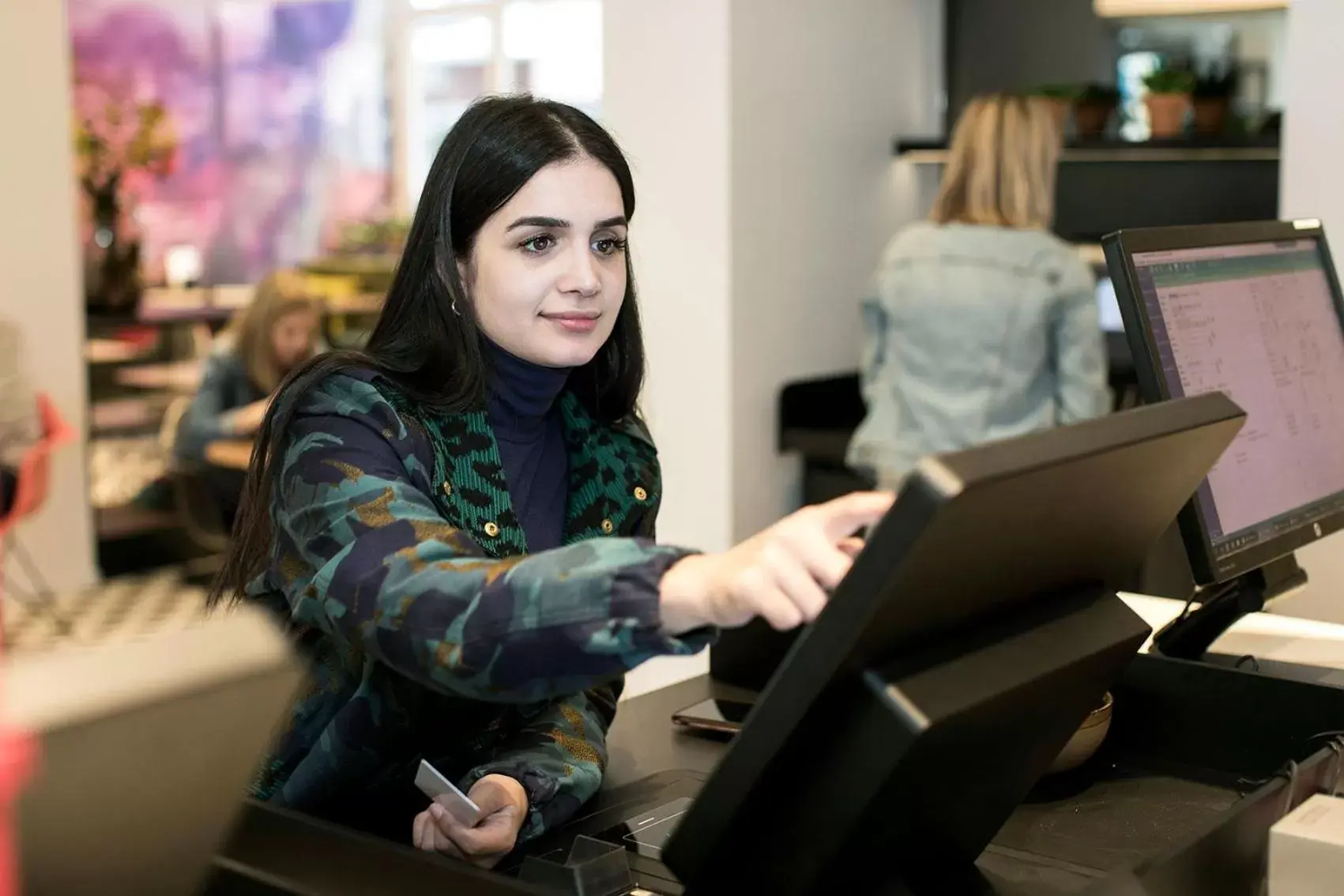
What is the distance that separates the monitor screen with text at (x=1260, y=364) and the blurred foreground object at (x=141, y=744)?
1123 millimetres

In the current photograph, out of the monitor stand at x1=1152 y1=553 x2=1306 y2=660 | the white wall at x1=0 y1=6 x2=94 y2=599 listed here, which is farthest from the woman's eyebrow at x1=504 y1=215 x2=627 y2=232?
the white wall at x1=0 y1=6 x2=94 y2=599

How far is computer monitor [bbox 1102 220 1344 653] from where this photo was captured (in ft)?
5.04

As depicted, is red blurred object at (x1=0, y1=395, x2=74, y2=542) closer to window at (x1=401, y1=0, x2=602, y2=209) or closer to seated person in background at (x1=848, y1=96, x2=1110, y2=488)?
seated person in background at (x1=848, y1=96, x2=1110, y2=488)

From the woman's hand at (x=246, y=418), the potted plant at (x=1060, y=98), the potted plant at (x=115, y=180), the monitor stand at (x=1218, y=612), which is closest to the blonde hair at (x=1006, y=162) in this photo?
the potted plant at (x=1060, y=98)

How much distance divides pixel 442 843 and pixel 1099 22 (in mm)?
4047

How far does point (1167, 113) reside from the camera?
4477 mm

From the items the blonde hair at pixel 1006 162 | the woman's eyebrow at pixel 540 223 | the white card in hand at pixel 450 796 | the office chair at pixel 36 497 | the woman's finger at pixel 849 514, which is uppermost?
the blonde hair at pixel 1006 162

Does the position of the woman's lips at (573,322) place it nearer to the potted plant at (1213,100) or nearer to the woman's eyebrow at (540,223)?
the woman's eyebrow at (540,223)

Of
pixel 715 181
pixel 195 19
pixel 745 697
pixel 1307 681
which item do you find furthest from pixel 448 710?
pixel 195 19

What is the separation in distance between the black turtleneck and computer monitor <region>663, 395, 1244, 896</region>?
2.16 ft

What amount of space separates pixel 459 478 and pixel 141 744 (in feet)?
2.98

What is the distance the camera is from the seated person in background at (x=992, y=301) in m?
3.79

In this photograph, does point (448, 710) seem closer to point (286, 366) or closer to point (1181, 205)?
point (1181, 205)

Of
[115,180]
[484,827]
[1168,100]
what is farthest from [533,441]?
[115,180]
